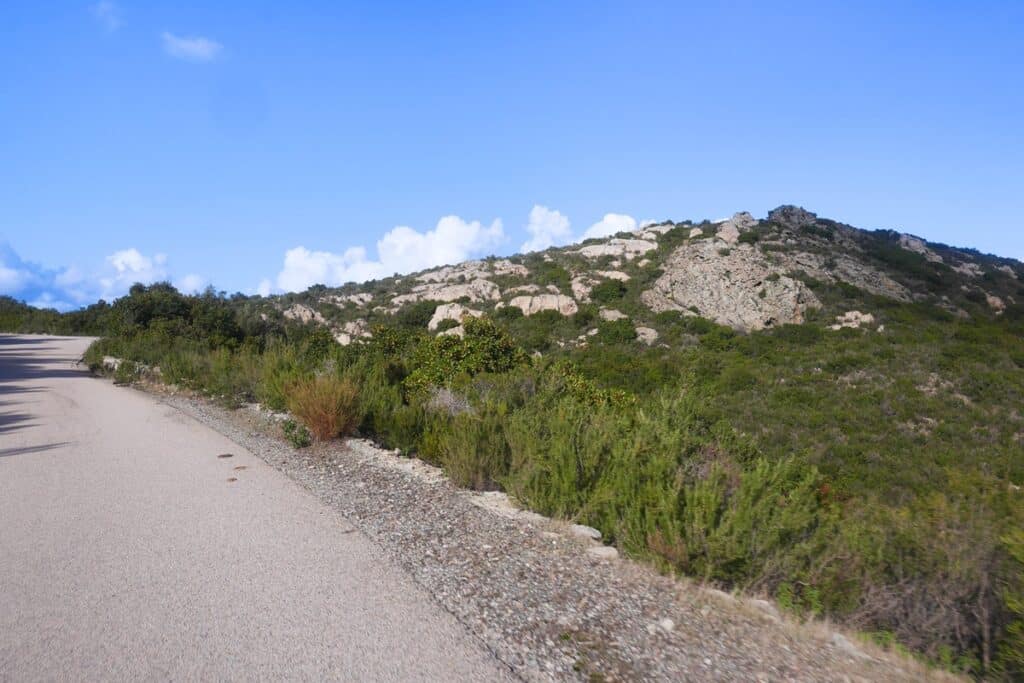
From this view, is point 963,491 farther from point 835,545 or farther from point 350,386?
point 350,386

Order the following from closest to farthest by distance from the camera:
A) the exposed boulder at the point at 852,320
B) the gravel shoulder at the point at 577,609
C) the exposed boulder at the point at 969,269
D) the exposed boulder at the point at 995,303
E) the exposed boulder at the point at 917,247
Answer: the gravel shoulder at the point at 577,609
the exposed boulder at the point at 852,320
the exposed boulder at the point at 995,303
the exposed boulder at the point at 969,269
the exposed boulder at the point at 917,247

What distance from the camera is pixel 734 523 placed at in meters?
4.70

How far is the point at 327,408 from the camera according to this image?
9945mm

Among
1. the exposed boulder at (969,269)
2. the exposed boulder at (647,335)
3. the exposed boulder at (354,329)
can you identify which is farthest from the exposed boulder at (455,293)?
the exposed boulder at (969,269)

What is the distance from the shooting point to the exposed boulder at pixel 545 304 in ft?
124

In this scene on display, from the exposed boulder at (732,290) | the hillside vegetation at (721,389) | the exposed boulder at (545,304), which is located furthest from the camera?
the exposed boulder at (545,304)

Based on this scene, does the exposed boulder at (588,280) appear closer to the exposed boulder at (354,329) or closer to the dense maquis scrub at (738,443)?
the dense maquis scrub at (738,443)

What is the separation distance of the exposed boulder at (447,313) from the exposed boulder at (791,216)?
2804 cm

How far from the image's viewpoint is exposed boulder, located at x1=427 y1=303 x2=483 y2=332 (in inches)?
1435

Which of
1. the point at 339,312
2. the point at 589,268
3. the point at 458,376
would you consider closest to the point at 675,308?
the point at 589,268

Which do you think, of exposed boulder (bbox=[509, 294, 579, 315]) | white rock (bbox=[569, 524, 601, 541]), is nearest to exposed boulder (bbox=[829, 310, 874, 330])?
exposed boulder (bbox=[509, 294, 579, 315])

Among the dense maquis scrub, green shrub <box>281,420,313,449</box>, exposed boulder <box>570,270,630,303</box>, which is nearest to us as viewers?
the dense maquis scrub

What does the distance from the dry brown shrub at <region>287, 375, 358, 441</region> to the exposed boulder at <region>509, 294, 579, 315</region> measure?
2768cm

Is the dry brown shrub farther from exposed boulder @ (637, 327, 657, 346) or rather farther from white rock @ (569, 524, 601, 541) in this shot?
exposed boulder @ (637, 327, 657, 346)
